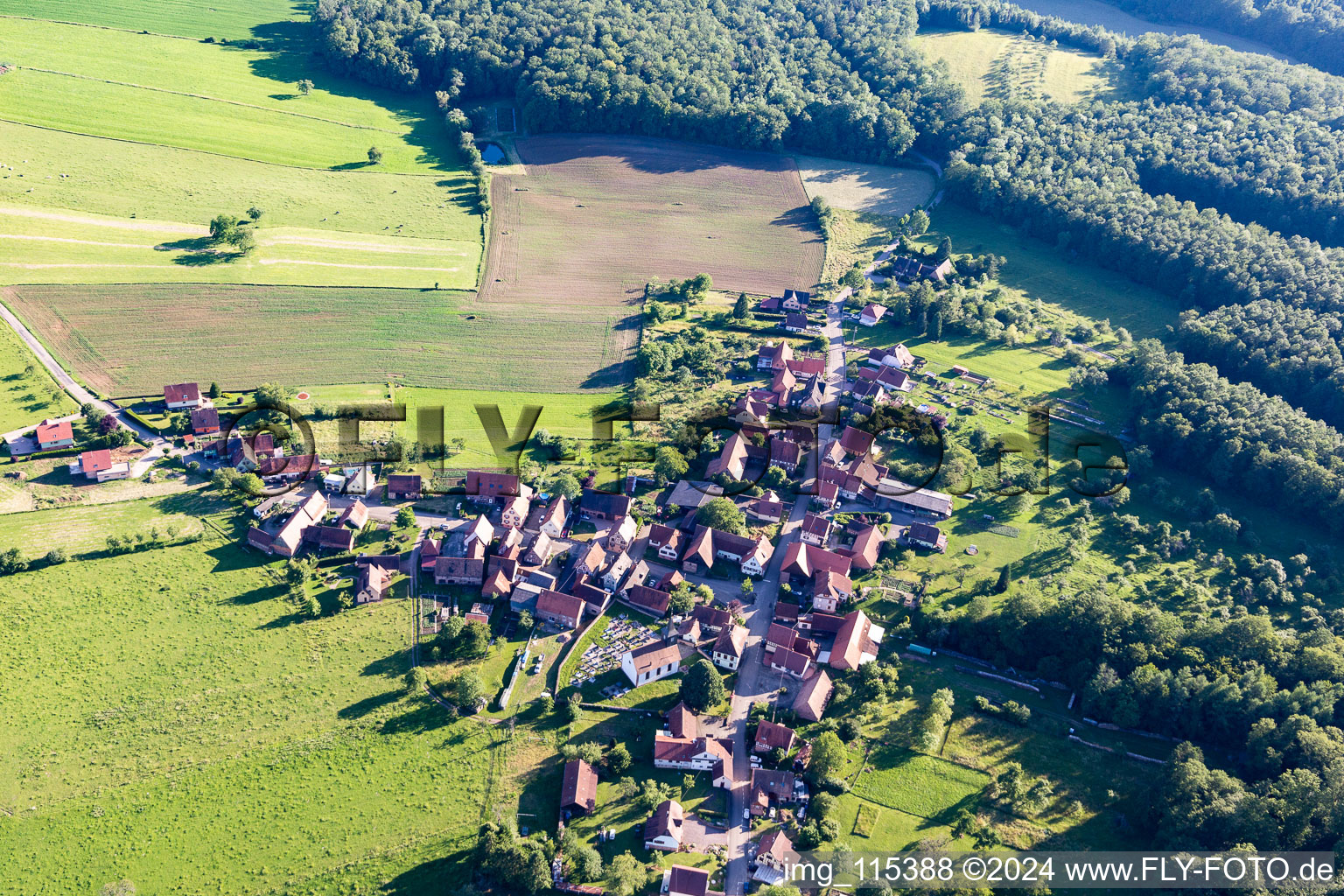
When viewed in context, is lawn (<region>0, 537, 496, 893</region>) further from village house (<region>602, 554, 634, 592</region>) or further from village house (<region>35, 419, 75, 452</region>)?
village house (<region>602, 554, 634, 592</region>)

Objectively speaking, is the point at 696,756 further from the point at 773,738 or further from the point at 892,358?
the point at 892,358

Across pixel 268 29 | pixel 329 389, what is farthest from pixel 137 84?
pixel 329 389

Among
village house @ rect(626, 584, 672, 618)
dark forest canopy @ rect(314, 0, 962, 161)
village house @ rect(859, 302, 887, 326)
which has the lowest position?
village house @ rect(626, 584, 672, 618)

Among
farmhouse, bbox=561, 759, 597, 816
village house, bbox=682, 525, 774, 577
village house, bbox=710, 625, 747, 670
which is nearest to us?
farmhouse, bbox=561, 759, 597, 816

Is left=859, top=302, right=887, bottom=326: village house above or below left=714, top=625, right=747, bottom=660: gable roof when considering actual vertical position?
above

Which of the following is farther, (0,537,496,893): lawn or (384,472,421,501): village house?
(384,472,421,501): village house

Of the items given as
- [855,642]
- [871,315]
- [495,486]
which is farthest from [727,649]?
[871,315]

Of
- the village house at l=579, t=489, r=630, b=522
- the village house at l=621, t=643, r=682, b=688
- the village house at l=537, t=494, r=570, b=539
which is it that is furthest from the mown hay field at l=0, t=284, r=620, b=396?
the village house at l=621, t=643, r=682, b=688
